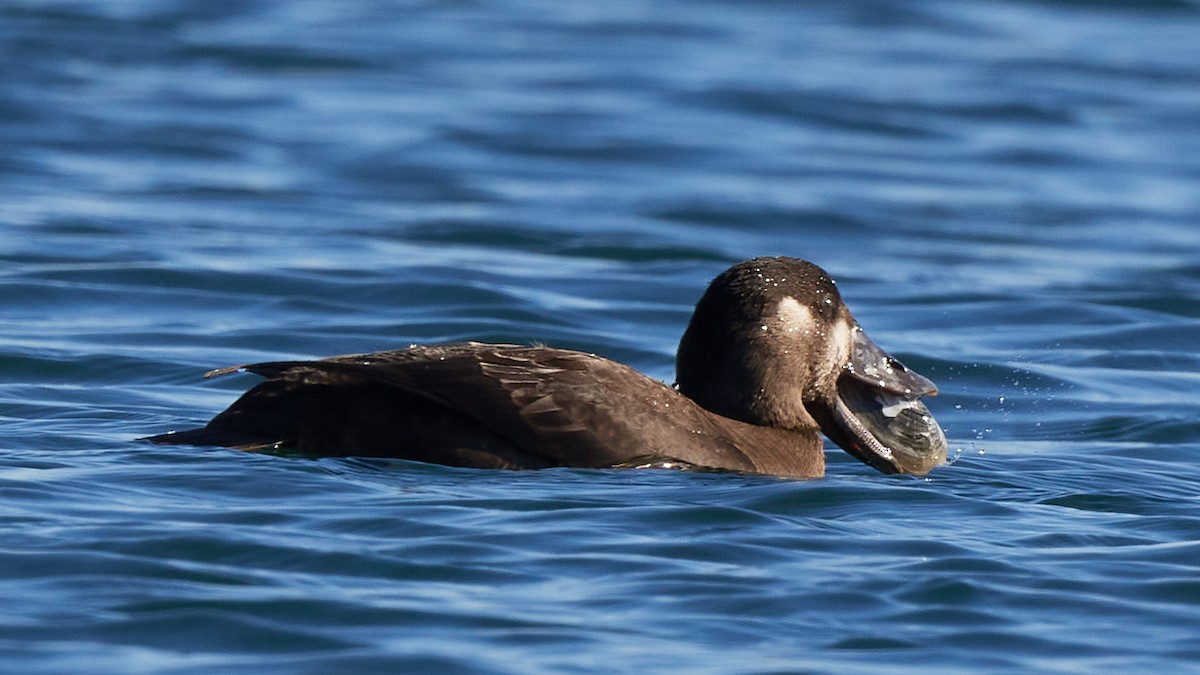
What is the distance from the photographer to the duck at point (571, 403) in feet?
24.2

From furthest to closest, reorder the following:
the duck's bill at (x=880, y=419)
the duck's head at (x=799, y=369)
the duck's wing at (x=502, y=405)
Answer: the duck's bill at (x=880, y=419)
the duck's head at (x=799, y=369)
the duck's wing at (x=502, y=405)

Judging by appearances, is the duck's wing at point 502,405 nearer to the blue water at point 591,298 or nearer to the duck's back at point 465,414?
the duck's back at point 465,414

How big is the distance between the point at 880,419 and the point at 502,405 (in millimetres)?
1719

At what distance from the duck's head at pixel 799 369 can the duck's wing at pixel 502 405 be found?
0.48 m

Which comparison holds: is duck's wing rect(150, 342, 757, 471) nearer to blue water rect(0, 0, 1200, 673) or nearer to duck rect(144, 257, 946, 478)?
duck rect(144, 257, 946, 478)

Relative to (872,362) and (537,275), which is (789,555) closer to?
(872,362)

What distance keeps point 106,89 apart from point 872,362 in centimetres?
1230

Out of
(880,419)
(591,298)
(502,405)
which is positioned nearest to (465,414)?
(502,405)

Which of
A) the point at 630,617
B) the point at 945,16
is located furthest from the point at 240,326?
the point at 945,16

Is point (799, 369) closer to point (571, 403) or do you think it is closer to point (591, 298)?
point (571, 403)

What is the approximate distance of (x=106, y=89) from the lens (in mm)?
19375

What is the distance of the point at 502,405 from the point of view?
7336 mm

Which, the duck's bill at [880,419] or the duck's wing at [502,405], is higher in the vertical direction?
the duck's wing at [502,405]

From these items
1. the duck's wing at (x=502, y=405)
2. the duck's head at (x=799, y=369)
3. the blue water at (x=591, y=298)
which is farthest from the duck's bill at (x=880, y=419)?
the duck's wing at (x=502, y=405)
